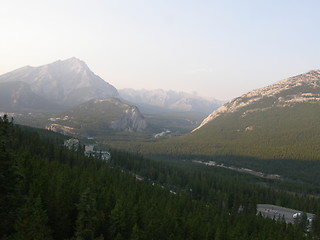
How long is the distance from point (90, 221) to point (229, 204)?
93403 millimetres

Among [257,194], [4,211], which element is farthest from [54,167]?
[257,194]

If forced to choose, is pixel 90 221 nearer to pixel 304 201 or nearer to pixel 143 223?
pixel 143 223

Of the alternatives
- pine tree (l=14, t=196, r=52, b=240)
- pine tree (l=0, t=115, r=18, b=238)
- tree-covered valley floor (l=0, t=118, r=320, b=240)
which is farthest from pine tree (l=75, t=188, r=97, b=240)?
pine tree (l=0, t=115, r=18, b=238)

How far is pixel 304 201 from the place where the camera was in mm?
150250

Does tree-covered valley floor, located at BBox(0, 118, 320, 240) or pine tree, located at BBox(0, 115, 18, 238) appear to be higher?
pine tree, located at BBox(0, 115, 18, 238)

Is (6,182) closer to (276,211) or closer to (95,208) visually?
(95,208)

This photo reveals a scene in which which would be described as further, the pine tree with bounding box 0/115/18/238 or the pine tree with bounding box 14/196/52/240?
the pine tree with bounding box 14/196/52/240

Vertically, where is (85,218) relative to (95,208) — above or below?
above

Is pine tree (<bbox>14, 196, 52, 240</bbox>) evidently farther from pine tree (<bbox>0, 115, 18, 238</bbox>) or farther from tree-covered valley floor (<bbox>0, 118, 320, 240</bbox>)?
pine tree (<bbox>0, 115, 18, 238</bbox>)

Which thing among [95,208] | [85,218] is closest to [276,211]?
[95,208]

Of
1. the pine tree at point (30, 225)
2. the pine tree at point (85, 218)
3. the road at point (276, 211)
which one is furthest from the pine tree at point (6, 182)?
the road at point (276, 211)

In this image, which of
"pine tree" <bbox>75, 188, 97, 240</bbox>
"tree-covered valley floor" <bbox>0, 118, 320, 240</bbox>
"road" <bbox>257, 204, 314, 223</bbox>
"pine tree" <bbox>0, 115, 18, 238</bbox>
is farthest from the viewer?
"road" <bbox>257, 204, 314, 223</bbox>

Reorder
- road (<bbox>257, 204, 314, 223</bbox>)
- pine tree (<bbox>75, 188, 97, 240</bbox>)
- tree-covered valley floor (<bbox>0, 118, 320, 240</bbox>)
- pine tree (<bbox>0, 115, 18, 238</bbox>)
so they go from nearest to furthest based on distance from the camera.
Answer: pine tree (<bbox>0, 115, 18, 238</bbox>), tree-covered valley floor (<bbox>0, 118, 320, 240</bbox>), pine tree (<bbox>75, 188, 97, 240</bbox>), road (<bbox>257, 204, 314, 223</bbox>)

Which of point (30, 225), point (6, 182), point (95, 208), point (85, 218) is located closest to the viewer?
point (6, 182)
